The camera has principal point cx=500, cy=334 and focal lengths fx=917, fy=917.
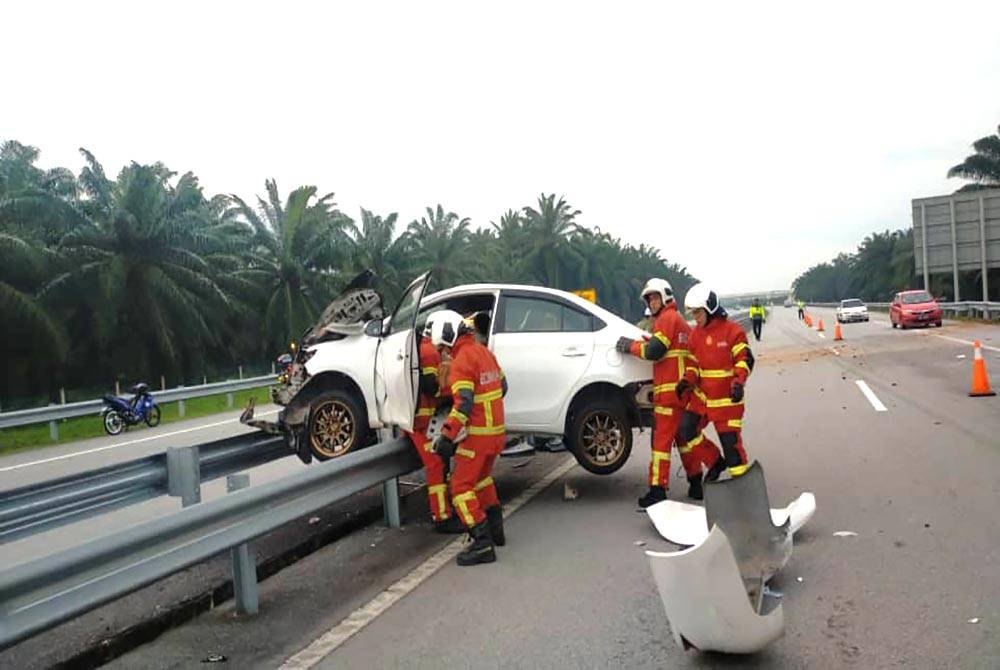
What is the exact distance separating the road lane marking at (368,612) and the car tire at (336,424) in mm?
1523

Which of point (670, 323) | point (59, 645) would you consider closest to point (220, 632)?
point (59, 645)

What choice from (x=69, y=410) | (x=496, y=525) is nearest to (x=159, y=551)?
(x=496, y=525)

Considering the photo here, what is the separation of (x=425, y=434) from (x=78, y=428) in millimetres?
16394

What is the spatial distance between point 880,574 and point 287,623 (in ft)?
11.3

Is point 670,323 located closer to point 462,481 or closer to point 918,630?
point 462,481

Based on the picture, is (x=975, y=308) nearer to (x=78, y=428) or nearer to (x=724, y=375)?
(x=78, y=428)

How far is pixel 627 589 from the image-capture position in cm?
539

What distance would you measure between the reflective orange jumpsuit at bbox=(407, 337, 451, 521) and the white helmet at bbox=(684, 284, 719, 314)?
2077mm

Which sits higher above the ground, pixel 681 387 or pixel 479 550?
pixel 681 387

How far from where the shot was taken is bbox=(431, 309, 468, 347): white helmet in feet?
21.7

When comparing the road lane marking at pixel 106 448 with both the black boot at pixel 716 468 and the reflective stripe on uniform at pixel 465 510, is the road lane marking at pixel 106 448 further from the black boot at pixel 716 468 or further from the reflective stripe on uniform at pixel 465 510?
the black boot at pixel 716 468

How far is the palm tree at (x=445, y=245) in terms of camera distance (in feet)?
157

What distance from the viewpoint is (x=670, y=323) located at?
7535 millimetres

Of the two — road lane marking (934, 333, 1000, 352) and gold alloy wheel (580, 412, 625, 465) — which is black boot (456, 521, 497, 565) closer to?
gold alloy wheel (580, 412, 625, 465)
